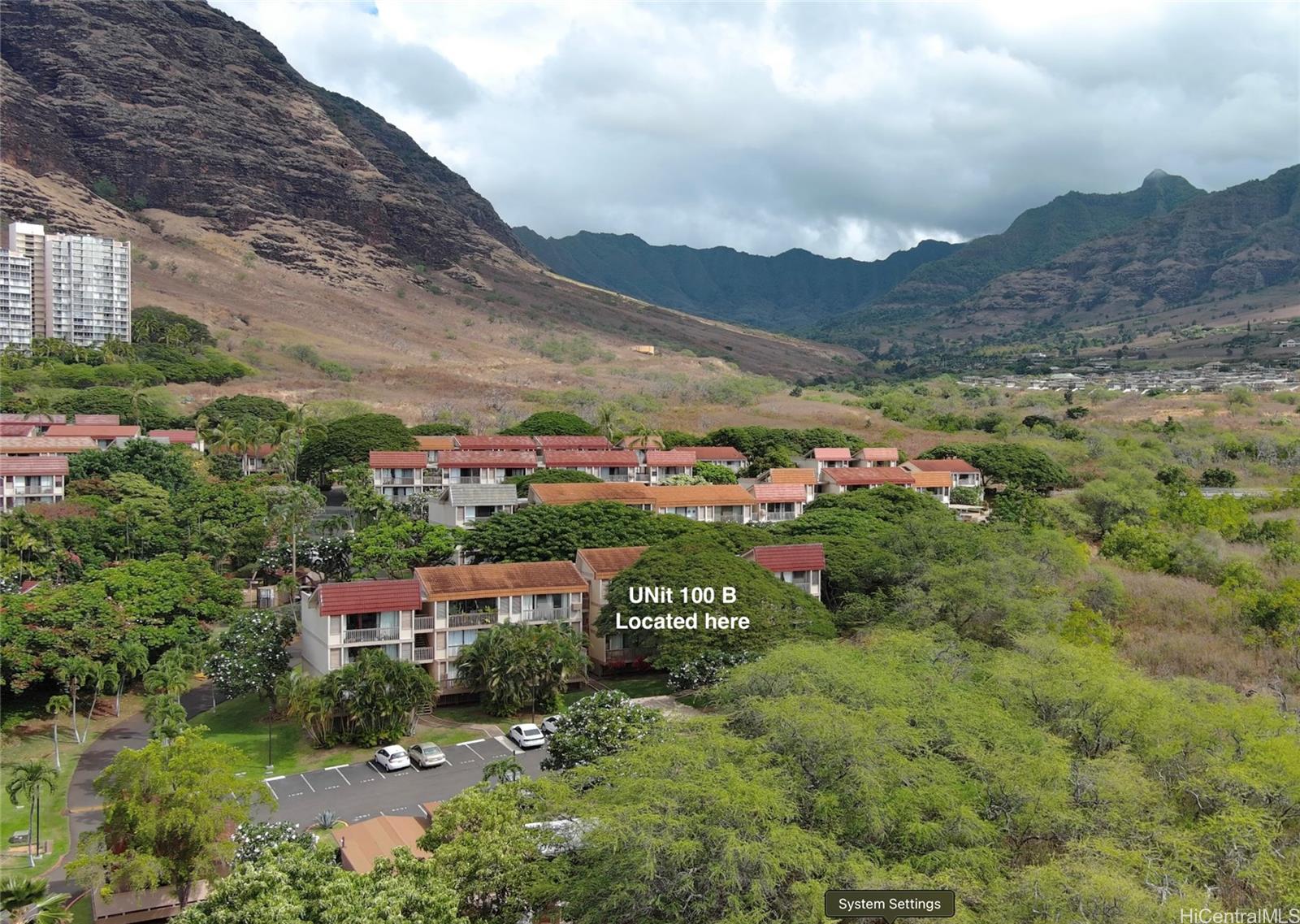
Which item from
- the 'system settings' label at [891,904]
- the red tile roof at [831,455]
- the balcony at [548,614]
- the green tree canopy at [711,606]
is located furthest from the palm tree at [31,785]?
the red tile roof at [831,455]

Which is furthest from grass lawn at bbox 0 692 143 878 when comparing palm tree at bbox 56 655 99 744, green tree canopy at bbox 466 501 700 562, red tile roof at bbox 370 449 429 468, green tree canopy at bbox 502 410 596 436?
green tree canopy at bbox 502 410 596 436

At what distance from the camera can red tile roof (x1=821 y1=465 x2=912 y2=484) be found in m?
67.6

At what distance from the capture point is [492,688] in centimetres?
3719

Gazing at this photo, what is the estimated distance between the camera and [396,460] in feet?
223

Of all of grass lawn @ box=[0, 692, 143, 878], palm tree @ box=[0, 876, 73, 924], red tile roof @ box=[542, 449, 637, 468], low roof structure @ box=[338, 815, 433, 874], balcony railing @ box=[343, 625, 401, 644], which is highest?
red tile roof @ box=[542, 449, 637, 468]

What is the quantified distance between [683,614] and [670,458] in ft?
111

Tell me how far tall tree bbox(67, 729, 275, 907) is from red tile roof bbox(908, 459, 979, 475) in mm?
54345

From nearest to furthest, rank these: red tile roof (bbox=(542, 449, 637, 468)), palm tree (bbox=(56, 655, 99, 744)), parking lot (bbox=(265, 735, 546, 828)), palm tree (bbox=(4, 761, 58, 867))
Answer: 1. palm tree (bbox=(4, 761, 58, 867))
2. parking lot (bbox=(265, 735, 546, 828))
3. palm tree (bbox=(56, 655, 99, 744))
4. red tile roof (bbox=(542, 449, 637, 468))

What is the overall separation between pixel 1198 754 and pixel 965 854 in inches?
322

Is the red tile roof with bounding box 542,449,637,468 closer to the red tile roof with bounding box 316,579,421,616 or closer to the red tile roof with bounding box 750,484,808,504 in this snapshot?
the red tile roof with bounding box 750,484,808,504

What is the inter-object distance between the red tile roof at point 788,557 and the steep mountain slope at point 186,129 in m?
148

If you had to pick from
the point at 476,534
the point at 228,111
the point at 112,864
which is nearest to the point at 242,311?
the point at 228,111

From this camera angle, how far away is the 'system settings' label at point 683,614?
128ft

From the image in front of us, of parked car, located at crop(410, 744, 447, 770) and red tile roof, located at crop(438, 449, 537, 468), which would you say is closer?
parked car, located at crop(410, 744, 447, 770)
